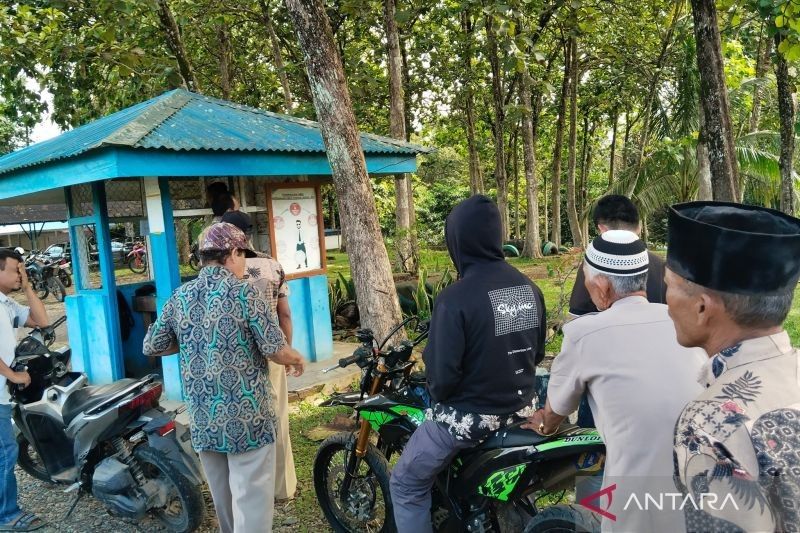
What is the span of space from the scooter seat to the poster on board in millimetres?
2691

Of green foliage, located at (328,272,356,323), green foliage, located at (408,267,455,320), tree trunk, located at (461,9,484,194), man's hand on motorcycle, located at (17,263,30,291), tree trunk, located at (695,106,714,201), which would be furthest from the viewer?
tree trunk, located at (461,9,484,194)

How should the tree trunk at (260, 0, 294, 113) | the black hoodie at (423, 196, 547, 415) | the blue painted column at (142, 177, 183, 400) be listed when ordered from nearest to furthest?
the black hoodie at (423, 196, 547, 415) < the blue painted column at (142, 177, 183, 400) < the tree trunk at (260, 0, 294, 113)

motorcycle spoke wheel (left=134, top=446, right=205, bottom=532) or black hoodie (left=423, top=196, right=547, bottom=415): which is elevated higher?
black hoodie (left=423, top=196, right=547, bottom=415)

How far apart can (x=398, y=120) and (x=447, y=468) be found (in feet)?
27.5

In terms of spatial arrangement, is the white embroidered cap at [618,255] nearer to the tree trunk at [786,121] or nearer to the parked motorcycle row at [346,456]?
the parked motorcycle row at [346,456]

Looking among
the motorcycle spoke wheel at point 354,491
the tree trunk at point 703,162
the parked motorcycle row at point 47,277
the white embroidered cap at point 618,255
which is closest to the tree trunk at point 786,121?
the tree trunk at point 703,162

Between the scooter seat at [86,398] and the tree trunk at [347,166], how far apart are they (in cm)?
221

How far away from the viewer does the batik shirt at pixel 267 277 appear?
3840 millimetres

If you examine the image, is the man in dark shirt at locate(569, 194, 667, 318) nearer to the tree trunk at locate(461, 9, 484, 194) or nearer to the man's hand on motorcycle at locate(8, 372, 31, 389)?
the man's hand on motorcycle at locate(8, 372, 31, 389)

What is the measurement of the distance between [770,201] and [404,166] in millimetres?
9763

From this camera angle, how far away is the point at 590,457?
7.77ft

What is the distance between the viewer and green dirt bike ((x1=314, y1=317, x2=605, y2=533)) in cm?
→ 237

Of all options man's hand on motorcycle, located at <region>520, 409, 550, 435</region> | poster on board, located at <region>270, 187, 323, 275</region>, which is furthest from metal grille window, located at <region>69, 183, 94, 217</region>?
man's hand on motorcycle, located at <region>520, 409, 550, 435</region>

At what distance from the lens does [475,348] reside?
2.48 metres
